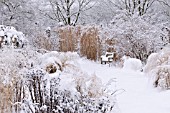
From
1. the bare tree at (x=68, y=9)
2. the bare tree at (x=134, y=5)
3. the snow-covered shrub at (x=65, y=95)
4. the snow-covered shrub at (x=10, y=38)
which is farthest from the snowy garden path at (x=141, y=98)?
the bare tree at (x=68, y=9)

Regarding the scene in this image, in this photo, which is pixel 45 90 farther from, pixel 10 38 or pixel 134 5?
pixel 134 5

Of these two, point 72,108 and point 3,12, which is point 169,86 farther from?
point 3,12

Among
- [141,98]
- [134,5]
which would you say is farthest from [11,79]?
[134,5]

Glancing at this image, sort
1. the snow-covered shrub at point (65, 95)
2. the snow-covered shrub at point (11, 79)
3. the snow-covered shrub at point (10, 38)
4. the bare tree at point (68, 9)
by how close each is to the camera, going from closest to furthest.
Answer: the snow-covered shrub at point (65, 95), the snow-covered shrub at point (11, 79), the snow-covered shrub at point (10, 38), the bare tree at point (68, 9)

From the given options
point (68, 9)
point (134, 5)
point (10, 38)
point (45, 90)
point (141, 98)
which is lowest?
point (141, 98)

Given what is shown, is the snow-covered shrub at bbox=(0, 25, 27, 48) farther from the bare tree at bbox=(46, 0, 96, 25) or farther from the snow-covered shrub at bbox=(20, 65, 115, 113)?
the bare tree at bbox=(46, 0, 96, 25)

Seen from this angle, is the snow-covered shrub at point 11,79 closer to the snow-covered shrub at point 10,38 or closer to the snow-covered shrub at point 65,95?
the snow-covered shrub at point 65,95

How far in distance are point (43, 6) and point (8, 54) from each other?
14686 mm

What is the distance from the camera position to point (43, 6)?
59.4ft

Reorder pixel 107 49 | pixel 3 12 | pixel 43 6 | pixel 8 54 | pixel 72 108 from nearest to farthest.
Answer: pixel 72 108 → pixel 8 54 → pixel 107 49 → pixel 3 12 → pixel 43 6

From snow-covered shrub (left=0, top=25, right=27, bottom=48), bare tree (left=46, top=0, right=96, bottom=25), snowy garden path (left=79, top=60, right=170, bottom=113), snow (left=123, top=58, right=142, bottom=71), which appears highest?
bare tree (left=46, top=0, right=96, bottom=25)

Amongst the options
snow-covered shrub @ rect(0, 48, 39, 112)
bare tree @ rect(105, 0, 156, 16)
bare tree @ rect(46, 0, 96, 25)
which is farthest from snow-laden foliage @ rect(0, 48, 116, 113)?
bare tree @ rect(46, 0, 96, 25)

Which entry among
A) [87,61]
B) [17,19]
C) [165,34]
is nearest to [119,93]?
[87,61]

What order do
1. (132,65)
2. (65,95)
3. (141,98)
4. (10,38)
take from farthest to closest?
(132,65) < (10,38) < (141,98) < (65,95)
